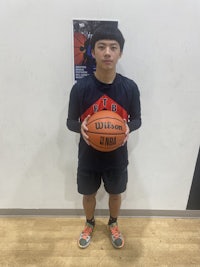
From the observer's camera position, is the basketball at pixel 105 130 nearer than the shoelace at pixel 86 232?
Yes

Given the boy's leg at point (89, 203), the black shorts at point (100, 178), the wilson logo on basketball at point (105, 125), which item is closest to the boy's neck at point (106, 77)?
the wilson logo on basketball at point (105, 125)

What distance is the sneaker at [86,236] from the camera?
67.3 inches

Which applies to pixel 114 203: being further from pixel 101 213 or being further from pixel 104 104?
pixel 104 104

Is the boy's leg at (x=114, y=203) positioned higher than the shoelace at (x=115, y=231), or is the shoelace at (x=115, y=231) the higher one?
the boy's leg at (x=114, y=203)

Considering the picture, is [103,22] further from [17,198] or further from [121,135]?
[17,198]

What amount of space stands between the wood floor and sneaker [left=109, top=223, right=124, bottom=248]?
32 mm

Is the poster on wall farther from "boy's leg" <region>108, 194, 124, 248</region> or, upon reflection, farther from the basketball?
"boy's leg" <region>108, 194, 124, 248</region>

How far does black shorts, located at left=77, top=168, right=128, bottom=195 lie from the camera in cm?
153

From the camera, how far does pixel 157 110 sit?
1621 mm

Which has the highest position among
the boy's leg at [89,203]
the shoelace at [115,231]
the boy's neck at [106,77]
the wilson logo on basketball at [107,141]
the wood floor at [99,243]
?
the boy's neck at [106,77]

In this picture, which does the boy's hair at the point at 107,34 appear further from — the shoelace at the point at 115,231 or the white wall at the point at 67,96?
the shoelace at the point at 115,231

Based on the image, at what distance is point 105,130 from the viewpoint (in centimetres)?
124

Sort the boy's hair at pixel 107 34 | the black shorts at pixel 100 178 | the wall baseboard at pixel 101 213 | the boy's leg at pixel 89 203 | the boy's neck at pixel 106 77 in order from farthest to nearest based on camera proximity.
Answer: the wall baseboard at pixel 101 213
the boy's leg at pixel 89 203
the black shorts at pixel 100 178
the boy's neck at pixel 106 77
the boy's hair at pixel 107 34

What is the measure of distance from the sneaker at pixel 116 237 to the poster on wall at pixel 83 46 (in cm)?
107
